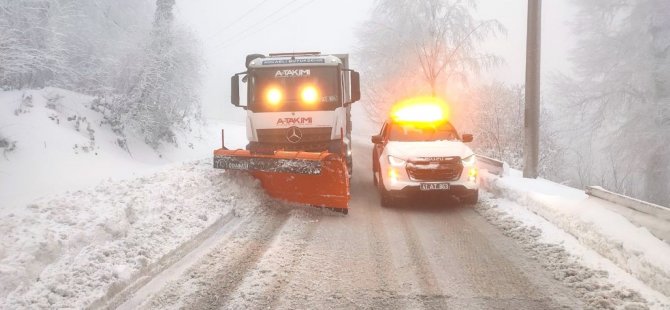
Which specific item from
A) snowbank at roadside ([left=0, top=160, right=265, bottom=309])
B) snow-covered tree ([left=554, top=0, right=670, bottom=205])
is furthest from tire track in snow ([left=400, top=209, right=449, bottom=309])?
snow-covered tree ([left=554, top=0, right=670, bottom=205])

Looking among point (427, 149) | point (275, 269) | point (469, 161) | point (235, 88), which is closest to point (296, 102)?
point (235, 88)

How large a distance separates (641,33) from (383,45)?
40.0 feet

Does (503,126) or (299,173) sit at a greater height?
(503,126)

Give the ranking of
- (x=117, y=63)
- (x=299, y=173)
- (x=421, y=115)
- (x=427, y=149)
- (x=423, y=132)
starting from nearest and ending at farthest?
(x=299, y=173)
(x=427, y=149)
(x=423, y=132)
(x=421, y=115)
(x=117, y=63)

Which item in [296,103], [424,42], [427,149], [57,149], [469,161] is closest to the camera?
[469,161]

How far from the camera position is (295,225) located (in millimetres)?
6895

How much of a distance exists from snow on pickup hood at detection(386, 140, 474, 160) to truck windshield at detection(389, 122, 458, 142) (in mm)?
304

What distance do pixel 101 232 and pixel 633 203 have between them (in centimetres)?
654

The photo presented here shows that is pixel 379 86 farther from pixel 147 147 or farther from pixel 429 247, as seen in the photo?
pixel 429 247

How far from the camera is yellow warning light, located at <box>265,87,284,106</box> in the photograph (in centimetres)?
988

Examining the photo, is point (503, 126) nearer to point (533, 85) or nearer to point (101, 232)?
point (533, 85)

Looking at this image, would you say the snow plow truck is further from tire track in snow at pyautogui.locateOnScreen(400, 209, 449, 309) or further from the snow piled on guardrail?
the snow piled on guardrail

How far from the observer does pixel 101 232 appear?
17.6ft

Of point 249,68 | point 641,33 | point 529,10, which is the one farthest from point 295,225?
point 641,33
